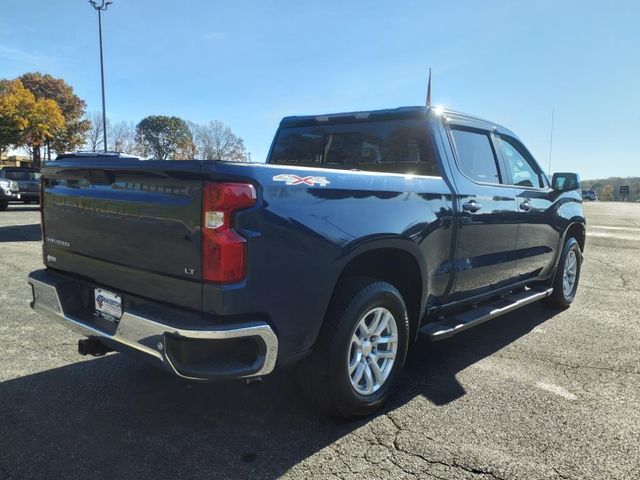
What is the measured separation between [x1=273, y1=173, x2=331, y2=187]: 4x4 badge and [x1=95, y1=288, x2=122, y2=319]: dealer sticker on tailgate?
46.3 inches

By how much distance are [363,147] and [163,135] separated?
222 feet

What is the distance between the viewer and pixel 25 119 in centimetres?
3494

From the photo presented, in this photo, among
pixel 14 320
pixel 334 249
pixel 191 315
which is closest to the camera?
pixel 191 315

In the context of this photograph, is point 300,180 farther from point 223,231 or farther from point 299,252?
point 223,231

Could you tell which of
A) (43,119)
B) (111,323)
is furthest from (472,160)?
(43,119)

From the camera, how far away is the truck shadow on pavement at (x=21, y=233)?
Result: 10312 millimetres

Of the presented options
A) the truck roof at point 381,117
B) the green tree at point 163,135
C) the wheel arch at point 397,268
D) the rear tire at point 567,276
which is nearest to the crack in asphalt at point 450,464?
the wheel arch at point 397,268

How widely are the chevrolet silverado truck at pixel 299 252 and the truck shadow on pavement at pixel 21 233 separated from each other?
813 centimetres

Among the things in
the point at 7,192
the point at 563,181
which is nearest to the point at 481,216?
the point at 563,181

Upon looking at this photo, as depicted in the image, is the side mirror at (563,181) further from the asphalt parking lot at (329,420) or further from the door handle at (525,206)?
the asphalt parking lot at (329,420)

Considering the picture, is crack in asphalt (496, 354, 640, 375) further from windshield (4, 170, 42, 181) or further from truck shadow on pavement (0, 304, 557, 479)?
windshield (4, 170, 42, 181)

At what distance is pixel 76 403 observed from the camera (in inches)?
126

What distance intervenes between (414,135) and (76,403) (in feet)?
9.92

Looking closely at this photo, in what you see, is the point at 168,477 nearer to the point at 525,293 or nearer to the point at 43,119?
the point at 525,293
